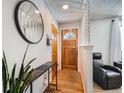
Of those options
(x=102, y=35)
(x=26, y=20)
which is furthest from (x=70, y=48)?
(x=26, y=20)

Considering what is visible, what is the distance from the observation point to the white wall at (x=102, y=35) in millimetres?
4863

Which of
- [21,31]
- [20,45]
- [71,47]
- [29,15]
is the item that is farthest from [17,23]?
[71,47]

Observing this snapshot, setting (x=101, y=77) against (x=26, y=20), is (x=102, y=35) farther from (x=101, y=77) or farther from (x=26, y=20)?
(x=26, y=20)

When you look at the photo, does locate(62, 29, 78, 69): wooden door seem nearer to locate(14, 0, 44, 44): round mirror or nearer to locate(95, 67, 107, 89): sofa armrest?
locate(95, 67, 107, 89): sofa armrest

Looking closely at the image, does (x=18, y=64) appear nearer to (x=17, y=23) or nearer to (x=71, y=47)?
(x=17, y=23)

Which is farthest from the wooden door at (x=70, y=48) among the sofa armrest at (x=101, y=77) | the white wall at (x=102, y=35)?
the sofa armrest at (x=101, y=77)

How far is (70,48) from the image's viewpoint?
226 inches

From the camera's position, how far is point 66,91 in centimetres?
297

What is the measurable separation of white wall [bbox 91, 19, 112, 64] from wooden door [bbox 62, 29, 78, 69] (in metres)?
1.04

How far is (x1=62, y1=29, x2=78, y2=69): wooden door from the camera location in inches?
222

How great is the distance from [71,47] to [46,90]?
3.11m

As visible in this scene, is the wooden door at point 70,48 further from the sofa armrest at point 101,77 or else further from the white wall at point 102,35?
the sofa armrest at point 101,77

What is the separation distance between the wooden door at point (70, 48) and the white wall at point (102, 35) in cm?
104

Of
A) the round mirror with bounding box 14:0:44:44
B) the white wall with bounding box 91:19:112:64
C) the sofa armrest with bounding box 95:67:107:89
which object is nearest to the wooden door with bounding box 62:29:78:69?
the white wall with bounding box 91:19:112:64
